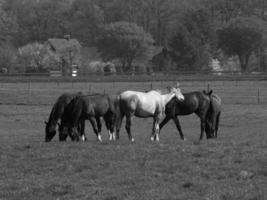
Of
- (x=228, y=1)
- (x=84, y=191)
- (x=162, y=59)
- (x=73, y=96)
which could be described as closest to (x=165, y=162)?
(x=84, y=191)

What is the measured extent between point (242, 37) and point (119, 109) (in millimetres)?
72105

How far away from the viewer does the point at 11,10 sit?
111062 mm

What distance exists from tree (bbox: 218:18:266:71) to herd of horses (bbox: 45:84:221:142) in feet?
228

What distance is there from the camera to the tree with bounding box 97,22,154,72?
9069cm

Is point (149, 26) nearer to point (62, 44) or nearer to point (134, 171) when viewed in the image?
point (62, 44)

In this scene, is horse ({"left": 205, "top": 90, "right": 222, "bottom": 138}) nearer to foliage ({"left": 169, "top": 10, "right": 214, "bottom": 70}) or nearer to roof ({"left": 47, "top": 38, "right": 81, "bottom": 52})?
foliage ({"left": 169, "top": 10, "right": 214, "bottom": 70})

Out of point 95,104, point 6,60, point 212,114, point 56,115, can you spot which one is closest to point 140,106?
Answer: point 95,104

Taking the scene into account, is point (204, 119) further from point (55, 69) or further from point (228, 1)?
point (228, 1)

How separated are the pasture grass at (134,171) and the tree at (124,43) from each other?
251 ft

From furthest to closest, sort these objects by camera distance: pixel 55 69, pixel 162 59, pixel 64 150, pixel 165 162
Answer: pixel 162 59
pixel 55 69
pixel 64 150
pixel 165 162

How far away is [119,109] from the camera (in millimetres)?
17562

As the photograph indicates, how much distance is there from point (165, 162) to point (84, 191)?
228cm

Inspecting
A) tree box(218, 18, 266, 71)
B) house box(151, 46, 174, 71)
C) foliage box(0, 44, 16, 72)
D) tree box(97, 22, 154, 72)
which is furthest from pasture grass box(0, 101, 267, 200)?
tree box(97, 22, 154, 72)

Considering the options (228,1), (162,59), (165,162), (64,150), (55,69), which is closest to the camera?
(165,162)
